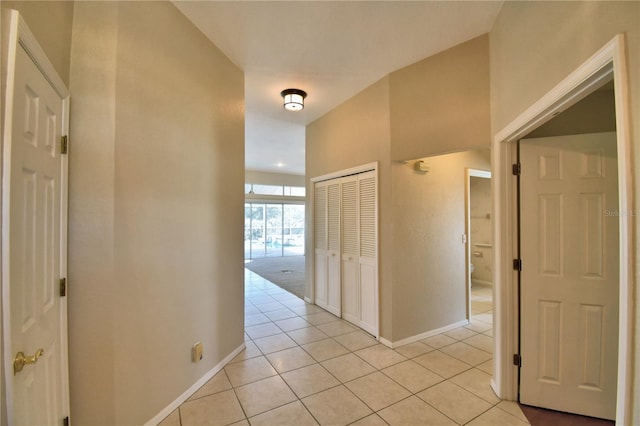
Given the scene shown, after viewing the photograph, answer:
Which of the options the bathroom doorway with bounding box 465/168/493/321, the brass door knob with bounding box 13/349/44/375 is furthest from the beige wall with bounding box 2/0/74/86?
the bathroom doorway with bounding box 465/168/493/321

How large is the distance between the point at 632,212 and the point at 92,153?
8.28 feet

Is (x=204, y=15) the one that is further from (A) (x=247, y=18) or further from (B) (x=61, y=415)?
(B) (x=61, y=415)

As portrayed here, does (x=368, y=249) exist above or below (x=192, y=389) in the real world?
above

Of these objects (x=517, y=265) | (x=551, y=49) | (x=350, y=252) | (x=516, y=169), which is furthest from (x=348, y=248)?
(x=551, y=49)

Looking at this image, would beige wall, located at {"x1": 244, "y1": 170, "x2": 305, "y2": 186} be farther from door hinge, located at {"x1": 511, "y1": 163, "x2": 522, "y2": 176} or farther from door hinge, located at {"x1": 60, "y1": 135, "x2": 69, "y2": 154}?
door hinge, located at {"x1": 511, "y1": 163, "x2": 522, "y2": 176}

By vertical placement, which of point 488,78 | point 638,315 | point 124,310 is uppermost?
point 488,78

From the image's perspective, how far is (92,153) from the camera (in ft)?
5.05

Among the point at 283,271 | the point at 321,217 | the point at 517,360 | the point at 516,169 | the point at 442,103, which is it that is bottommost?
the point at 283,271

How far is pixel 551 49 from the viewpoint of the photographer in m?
1.46

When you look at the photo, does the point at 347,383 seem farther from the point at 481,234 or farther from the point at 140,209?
the point at 481,234

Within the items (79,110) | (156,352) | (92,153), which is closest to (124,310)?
(156,352)

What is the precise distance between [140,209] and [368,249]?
2475 mm

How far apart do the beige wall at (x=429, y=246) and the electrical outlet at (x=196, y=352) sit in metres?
1.98

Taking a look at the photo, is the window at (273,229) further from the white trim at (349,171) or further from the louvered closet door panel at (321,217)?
the white trim at (349,171)
